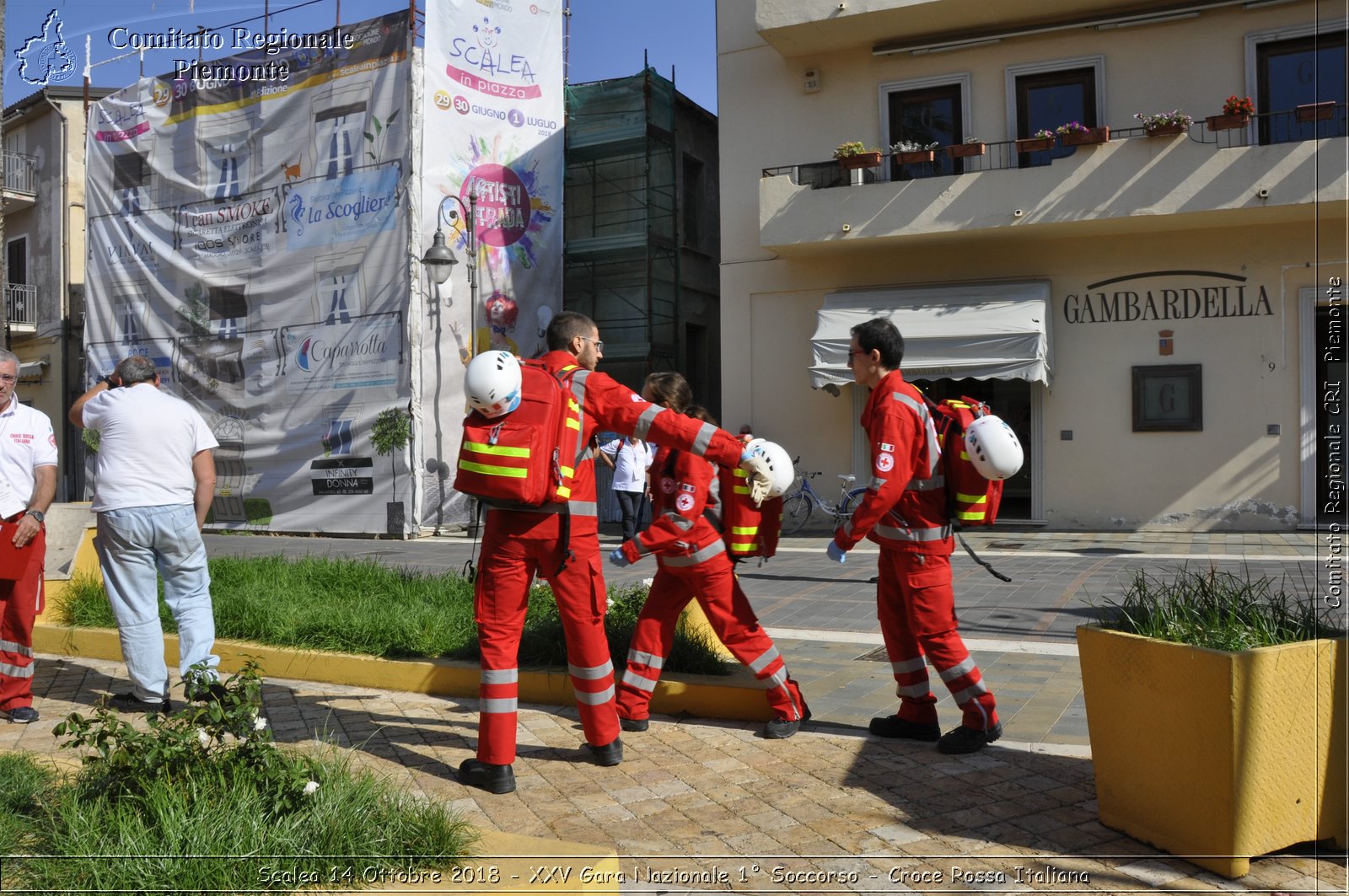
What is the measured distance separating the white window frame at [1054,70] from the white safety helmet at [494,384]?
48.1ft

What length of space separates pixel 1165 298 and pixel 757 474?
44.5 feet

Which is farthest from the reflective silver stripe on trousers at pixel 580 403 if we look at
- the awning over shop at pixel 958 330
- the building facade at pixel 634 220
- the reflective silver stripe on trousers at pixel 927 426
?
the building facade at pixel 634 220

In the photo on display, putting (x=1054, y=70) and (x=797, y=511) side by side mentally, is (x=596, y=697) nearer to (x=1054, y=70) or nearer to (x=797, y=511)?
(x=797, y=511)

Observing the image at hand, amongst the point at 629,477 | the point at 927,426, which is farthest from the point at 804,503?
the point at 927,426

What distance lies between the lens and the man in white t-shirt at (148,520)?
19.1ft

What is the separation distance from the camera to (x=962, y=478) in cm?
508

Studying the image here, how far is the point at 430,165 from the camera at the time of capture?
62.5 ft

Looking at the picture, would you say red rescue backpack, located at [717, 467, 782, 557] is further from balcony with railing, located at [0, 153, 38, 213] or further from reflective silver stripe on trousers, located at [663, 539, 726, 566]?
balcony with railing, located at [0, 153, 38, 213]

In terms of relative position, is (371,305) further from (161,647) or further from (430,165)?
(161,647)

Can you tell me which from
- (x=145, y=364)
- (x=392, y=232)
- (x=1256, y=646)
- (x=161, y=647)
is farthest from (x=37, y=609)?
(x=392, y=232)

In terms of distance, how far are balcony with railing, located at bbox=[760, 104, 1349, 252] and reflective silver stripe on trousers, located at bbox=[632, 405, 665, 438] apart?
12851mm

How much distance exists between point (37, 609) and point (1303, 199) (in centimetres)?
1522

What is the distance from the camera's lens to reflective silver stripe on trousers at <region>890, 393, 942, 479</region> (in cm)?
507

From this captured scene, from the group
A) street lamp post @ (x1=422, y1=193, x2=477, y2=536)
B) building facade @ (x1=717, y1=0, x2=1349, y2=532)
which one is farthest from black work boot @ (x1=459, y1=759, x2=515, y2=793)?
street lamp post @ (x1=422, y1=193, x2=477, y2=536)
